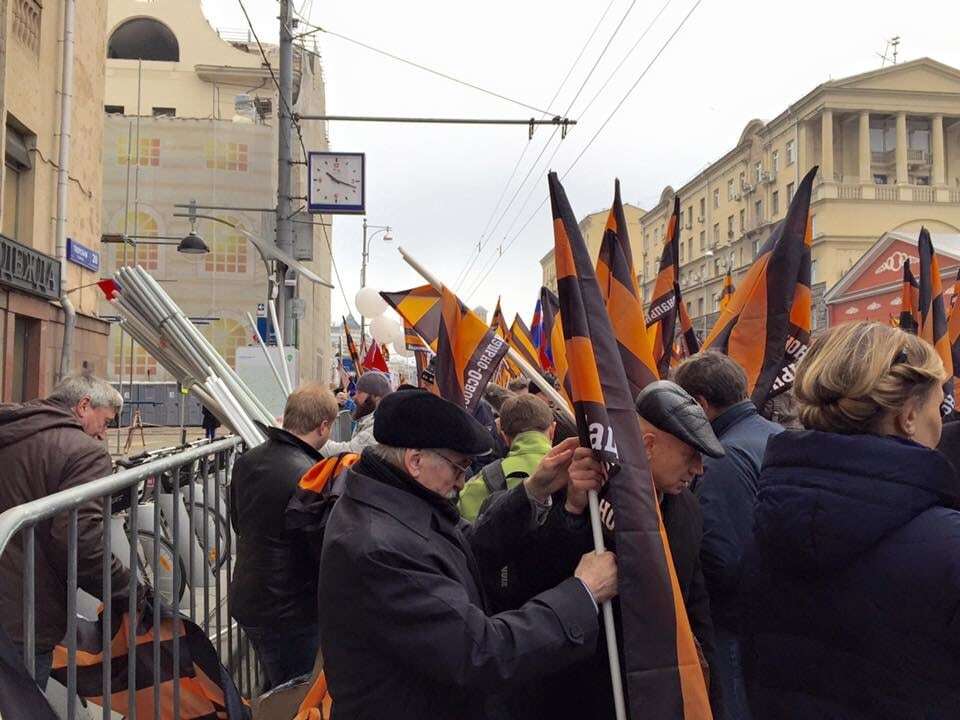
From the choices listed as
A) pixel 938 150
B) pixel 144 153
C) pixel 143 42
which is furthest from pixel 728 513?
pixel 938 150

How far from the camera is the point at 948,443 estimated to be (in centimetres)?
410

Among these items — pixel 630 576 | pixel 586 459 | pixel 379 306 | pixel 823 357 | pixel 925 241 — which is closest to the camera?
pixel 823 357

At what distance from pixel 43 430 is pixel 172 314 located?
6.15 feet

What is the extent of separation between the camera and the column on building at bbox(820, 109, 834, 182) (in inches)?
2003

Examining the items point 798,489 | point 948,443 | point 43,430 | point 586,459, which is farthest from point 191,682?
point 948,443

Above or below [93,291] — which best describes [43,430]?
below

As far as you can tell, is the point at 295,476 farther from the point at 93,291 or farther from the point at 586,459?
the point at 93,291

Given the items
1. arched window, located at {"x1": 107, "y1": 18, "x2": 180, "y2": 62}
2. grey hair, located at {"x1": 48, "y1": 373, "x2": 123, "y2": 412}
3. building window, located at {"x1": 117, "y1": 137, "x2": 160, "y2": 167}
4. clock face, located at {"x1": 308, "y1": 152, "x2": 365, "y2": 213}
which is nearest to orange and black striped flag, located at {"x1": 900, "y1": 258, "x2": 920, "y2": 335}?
grey hair, located at {"x1": 48, "y1": 373, "x2": 123, "y2": 412}

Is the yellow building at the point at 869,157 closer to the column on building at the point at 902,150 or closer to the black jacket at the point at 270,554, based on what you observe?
the column on building at the point at 902,150

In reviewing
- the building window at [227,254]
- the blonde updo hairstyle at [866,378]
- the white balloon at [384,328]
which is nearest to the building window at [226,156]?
the building window at [227,254]

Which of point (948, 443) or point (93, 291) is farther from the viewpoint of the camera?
point (93, 291)

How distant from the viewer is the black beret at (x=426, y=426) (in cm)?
234

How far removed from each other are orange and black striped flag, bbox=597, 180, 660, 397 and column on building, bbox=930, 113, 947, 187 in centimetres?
5685

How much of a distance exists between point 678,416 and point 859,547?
73 centimetres
